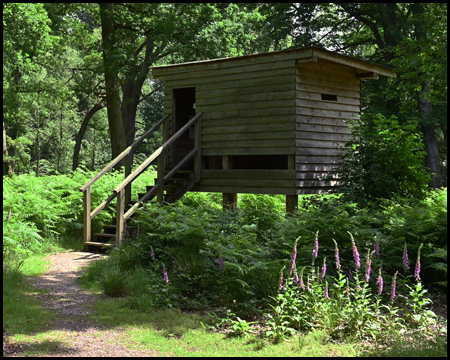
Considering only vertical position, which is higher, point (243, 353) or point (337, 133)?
point (337, 133)

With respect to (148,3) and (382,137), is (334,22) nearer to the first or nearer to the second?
(148,3)

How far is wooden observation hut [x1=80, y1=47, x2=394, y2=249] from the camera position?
42.2 ft

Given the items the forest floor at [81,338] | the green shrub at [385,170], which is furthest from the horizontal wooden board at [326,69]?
the forest floor at [81,338]

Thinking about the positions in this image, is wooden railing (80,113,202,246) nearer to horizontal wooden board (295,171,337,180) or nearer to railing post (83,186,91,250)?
railing post (83,186,91,250)

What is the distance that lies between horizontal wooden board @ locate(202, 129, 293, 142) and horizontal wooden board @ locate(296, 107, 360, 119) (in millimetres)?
652

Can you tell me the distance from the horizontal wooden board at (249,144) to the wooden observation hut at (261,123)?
0.09 feet

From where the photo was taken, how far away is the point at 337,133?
46.1 ft

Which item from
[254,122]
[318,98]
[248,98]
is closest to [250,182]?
[254,122]

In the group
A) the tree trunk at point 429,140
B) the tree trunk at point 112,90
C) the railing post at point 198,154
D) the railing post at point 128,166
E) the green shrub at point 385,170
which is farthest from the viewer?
the tree trunk at point 429,140

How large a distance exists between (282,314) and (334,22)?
23841mm

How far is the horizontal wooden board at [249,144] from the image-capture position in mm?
12961

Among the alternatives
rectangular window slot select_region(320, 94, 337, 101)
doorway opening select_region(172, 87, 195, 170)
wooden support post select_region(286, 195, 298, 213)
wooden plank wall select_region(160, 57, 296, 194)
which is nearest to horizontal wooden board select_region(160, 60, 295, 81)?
wooden plank wall select_region(160, 57, 296, 194)

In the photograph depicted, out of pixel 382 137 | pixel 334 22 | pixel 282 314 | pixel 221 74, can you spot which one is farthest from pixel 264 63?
pixel 334 22

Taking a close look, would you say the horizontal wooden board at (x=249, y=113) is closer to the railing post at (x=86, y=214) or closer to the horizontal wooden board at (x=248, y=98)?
the horizontal wooden board at (x=248, y=98)
